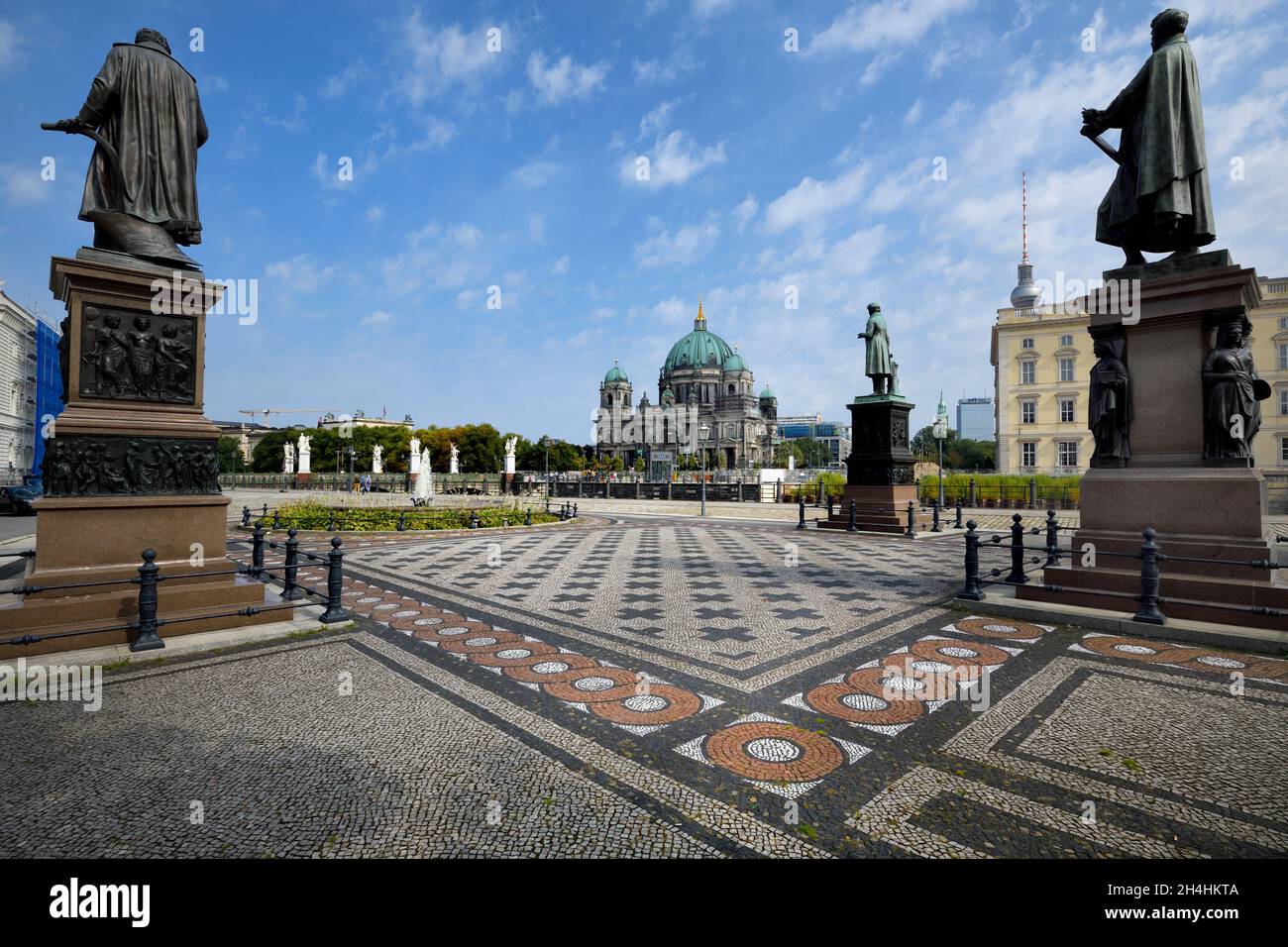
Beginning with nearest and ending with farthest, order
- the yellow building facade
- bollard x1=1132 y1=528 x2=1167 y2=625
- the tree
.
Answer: bollard x1=1132 y1=528 x2=1167 y2=625 → the yellow building facade → the tree

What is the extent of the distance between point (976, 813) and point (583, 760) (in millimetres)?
2166

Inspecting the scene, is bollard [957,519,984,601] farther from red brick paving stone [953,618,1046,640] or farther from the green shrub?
the green shrub

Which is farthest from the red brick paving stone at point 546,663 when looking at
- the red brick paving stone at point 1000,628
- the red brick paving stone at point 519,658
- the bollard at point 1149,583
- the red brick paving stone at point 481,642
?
the bollard at point 1149,583

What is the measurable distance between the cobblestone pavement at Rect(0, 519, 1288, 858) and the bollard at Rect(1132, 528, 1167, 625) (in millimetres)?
372

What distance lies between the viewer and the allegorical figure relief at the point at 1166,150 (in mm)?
6953

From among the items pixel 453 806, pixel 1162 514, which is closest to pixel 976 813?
pixel 453 806

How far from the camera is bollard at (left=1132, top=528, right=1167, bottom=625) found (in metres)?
6.30

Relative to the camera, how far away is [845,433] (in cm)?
19350

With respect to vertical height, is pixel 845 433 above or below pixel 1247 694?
above

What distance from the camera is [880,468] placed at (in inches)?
750

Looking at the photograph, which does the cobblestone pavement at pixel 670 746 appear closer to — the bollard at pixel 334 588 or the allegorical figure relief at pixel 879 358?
the bollard at pixel 334 588

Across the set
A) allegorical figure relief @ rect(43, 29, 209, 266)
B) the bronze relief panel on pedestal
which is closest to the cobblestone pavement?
the bronze relief panel on pedestal

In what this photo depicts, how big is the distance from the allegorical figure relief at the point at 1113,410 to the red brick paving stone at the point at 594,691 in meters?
6.28
